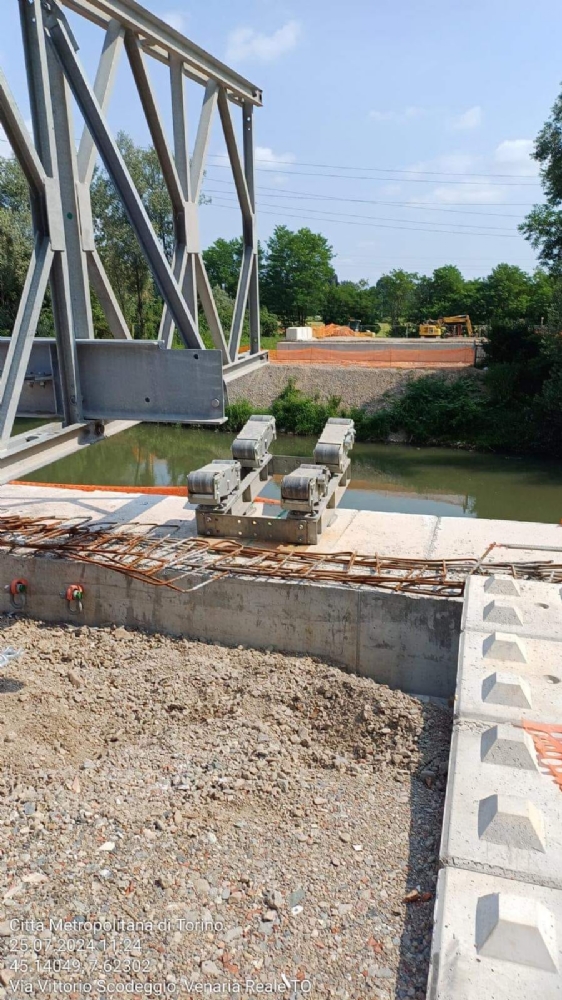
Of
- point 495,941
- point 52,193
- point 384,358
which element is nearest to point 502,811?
point 495,941

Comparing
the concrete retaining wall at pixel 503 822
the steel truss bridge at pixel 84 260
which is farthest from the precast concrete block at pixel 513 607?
the steel truss bridge at pixel 84 260

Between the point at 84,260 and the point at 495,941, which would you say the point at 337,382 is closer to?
the point at 84,260

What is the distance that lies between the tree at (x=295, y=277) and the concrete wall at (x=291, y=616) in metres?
48.1

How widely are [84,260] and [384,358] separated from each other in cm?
2385

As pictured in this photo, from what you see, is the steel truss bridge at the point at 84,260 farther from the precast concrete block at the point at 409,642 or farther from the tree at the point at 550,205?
the tree at the point at 550,205

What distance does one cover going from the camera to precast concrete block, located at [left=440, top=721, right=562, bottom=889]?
3.10 m

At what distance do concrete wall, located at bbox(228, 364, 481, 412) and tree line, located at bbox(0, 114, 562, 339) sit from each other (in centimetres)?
354

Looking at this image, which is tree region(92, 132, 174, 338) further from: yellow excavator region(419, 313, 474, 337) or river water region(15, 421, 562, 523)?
yellow excavator region(419, 313, 474, 337)

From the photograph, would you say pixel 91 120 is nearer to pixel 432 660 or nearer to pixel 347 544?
pixel 347 544

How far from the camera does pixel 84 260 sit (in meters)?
5.76

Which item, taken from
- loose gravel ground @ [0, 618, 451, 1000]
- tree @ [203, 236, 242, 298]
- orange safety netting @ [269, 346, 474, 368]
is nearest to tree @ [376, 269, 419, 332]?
tree @ [203, 236, 242, 298]

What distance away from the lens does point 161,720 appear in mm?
5500

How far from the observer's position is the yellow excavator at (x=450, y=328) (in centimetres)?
4156

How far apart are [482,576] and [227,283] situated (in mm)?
56540
